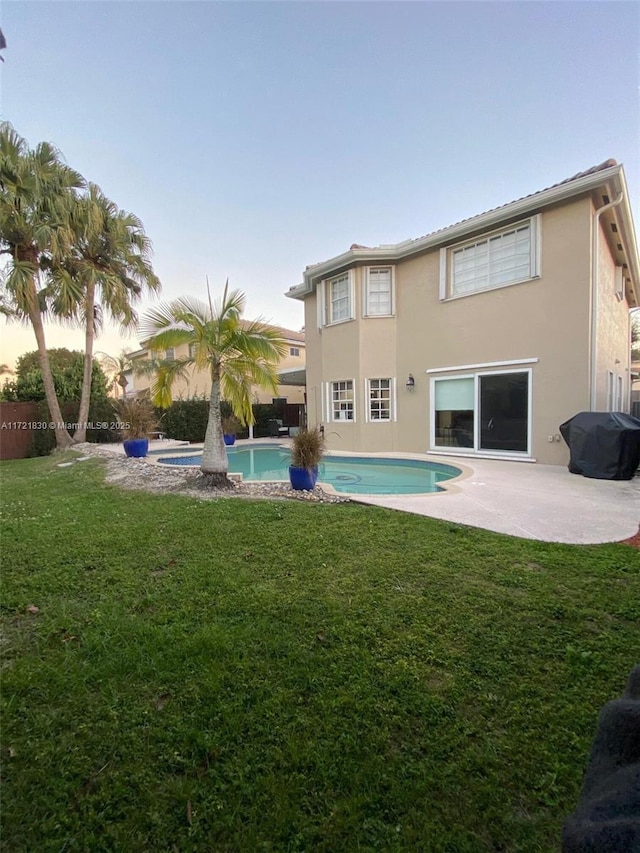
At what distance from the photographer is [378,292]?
1398 centimetres

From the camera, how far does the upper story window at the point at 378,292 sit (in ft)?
45.5

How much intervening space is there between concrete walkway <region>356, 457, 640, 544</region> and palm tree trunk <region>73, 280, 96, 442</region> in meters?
13.6

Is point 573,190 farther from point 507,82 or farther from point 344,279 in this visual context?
point 344,279

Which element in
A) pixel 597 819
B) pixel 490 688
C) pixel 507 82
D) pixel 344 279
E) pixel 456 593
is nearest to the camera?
pixel 597 819

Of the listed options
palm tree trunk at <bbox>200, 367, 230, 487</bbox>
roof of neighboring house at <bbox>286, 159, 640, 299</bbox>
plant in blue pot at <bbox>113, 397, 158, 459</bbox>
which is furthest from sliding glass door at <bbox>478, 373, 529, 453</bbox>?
plant in blue pot at <bbox>113, 397, 158, 459</bbox>

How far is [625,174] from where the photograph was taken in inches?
372

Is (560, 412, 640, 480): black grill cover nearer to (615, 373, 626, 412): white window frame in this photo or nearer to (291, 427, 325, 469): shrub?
(291, 427, 325, 469): shrub

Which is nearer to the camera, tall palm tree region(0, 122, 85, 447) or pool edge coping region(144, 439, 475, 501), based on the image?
pool edge coping region(144, 439, 475, 501)

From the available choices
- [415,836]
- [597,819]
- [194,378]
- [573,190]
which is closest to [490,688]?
[415,836]

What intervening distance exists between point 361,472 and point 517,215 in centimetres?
828

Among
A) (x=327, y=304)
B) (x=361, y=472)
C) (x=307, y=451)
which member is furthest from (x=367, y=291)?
(x=307, y=451)

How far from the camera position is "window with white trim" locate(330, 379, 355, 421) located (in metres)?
14.6

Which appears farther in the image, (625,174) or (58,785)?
(625,174)

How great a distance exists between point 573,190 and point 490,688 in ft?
37.4
